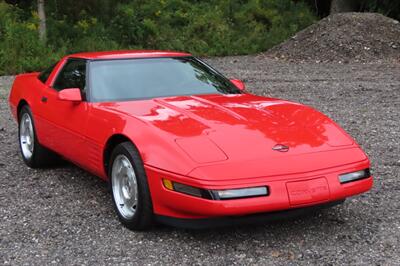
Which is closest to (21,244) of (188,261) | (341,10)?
(188,261)

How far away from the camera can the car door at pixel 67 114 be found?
15.5ft

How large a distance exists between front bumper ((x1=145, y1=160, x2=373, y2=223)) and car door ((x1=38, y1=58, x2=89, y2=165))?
3.92ft

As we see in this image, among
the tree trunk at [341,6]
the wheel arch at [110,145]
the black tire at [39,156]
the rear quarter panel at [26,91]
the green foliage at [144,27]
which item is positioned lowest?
the green foliage at [144,27]

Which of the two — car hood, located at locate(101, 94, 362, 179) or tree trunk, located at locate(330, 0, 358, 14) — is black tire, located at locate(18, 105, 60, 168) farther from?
tree trunk, located at locate(330, 0, 358, 14)

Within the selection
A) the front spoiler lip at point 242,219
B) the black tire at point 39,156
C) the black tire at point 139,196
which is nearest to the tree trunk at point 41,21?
the black tire at point 39,156

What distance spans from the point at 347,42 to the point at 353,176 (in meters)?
12.8

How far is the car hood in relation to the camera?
146 inches

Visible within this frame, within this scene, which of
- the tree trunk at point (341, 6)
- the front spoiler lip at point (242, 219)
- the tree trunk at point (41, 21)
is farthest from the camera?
the tree trunk at point (341, 6)

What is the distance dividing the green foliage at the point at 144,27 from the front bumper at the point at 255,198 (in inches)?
456

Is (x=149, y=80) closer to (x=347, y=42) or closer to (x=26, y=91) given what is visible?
(x=26, y=91)

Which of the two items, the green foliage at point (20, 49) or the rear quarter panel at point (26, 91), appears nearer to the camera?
the rear quarter panel at point (26, 91)

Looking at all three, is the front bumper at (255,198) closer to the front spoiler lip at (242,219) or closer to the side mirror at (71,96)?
the front spoiler lip at (242,219)

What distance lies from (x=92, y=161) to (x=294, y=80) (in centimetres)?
853

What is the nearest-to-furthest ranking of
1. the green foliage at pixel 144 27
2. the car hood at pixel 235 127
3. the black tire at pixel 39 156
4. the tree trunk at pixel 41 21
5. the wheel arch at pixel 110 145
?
the car hood at pixel 235 127, the wheel arch at pixel 110 145, the black tire at pixel 39 156, the green foliage at pixel 144 27, the tree trunk at pixel 41 21
